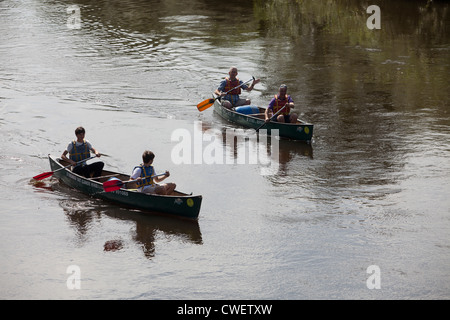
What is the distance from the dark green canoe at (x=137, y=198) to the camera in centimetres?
1459

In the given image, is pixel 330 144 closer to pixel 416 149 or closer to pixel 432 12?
pixel 416 149

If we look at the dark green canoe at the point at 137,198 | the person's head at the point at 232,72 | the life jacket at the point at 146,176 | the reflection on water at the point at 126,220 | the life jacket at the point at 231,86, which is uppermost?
the person's head at the point at 232,72

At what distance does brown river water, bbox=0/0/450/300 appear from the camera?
12.7m

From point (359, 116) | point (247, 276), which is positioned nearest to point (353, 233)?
point (247, 276)

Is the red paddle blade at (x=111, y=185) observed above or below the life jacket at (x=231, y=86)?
below

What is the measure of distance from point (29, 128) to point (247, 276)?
12027 mm

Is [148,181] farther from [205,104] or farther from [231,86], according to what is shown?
[231,86]

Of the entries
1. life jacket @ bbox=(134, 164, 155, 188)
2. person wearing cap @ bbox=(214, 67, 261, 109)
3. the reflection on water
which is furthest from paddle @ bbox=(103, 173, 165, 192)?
person wearing cap @ bbox=(214, 67, 261, 109)

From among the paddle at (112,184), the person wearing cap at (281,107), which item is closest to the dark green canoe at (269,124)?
the person wearing cap at (281,107)

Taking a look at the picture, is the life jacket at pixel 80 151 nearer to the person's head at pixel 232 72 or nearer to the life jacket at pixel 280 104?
the life jacket at pixel 280 104

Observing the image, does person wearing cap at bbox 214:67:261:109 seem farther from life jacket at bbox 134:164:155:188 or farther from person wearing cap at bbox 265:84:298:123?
life jacket at bbox 134:164:155:188

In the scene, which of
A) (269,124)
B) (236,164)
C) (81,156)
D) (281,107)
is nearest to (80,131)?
(81,156)

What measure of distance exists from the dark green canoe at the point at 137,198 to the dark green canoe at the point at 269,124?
6022 millimetres

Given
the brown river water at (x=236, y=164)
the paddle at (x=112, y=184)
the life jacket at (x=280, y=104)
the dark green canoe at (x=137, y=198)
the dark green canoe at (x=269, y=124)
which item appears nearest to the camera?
the brown river water at (x=236, y=164)
